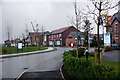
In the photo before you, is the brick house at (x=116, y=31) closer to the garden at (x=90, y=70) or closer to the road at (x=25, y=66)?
the road at (x=25, y=66)

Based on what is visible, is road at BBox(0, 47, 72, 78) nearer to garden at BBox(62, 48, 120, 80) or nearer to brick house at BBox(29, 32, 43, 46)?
garden at BBox(62, 48, 120, 80)

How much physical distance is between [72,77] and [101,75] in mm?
2454

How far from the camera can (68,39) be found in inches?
2618

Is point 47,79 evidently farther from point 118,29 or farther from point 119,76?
point 118,29

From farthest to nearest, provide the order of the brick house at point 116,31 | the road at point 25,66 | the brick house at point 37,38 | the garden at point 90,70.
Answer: the brick house at point 37,38
the brick house at point 116,31
the road at point 25,66
the garden at point 90,70

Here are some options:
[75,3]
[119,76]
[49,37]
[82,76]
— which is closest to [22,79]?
[82,76]

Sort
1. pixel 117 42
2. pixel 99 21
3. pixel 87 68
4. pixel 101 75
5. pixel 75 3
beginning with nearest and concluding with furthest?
pixel 101 75 < pixel 87 68 < pixel 99 21 < pixel 75 3 < pixel 117 42

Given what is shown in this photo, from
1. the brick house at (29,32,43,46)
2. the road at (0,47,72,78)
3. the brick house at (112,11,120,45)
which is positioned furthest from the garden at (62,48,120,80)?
the brick house at (29,32,43,46)

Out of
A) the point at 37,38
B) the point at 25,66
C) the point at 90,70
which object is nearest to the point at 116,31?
the point at 25,66

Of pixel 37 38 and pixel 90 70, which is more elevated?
pixel 37 38

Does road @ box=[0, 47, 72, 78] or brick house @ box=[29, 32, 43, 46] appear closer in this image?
road @ box=[0, 47, 72, 78]

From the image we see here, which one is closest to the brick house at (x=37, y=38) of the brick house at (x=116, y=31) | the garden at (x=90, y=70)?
the brick house at (x=116, y=31)

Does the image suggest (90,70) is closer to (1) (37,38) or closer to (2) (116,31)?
(2) (116,31)

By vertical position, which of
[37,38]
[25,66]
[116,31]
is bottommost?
[25,66]
